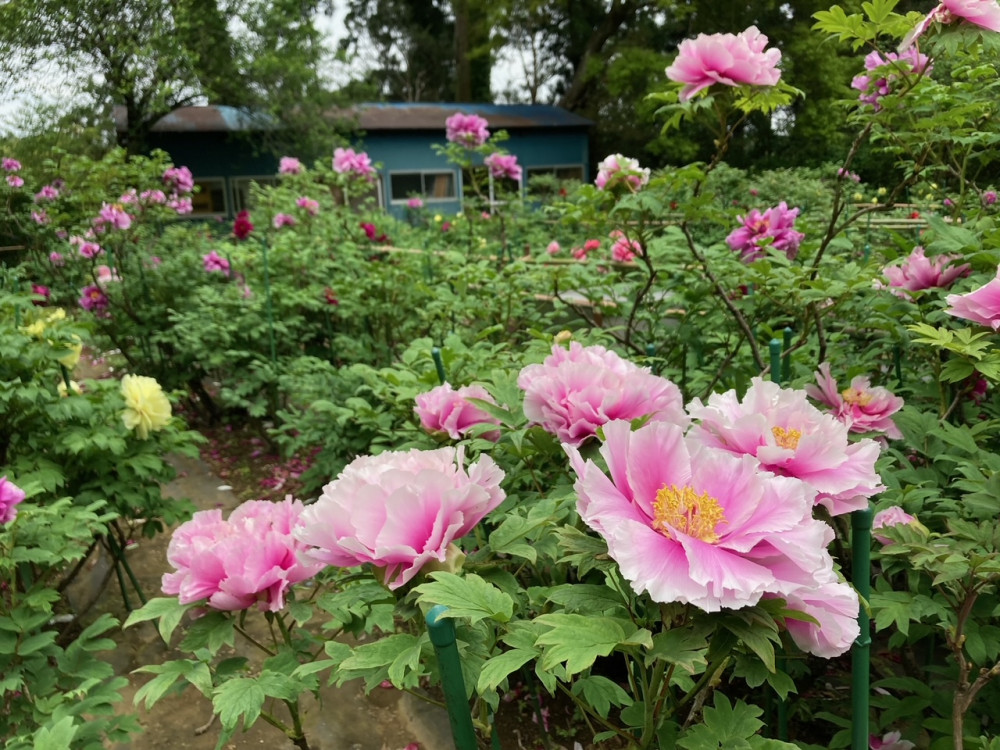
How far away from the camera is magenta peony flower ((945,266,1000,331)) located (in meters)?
1.05

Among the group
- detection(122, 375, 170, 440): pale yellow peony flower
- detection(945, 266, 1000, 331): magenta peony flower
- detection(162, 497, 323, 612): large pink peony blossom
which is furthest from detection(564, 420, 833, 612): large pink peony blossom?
detection(122, 375, 170, 440): pale yellow peony flower

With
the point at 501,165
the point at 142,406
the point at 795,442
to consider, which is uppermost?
the point at 501,165

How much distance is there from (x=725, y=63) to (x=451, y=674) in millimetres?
1302

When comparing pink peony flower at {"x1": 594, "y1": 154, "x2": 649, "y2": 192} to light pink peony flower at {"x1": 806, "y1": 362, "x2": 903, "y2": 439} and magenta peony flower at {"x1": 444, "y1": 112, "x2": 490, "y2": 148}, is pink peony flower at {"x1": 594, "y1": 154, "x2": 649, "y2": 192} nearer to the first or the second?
light pink peony flower at {"x1": 806, "y1": 362, "x2": 903, "y2": 439}

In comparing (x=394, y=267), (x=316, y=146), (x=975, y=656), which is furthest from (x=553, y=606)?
(x=316, y=146)

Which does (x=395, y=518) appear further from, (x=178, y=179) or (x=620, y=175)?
(x=178, y=179)

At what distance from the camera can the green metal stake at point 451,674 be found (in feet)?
2.14

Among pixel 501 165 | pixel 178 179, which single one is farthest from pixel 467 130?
pixel 178 179

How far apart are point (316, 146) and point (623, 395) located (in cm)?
1504

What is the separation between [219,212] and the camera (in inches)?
604

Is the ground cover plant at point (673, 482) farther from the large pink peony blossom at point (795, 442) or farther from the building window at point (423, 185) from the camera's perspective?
the building window at point (423, 185)

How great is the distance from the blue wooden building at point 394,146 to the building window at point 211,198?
0.06ft

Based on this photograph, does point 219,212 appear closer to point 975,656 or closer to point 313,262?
point 313,262

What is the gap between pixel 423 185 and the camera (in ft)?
54.3
